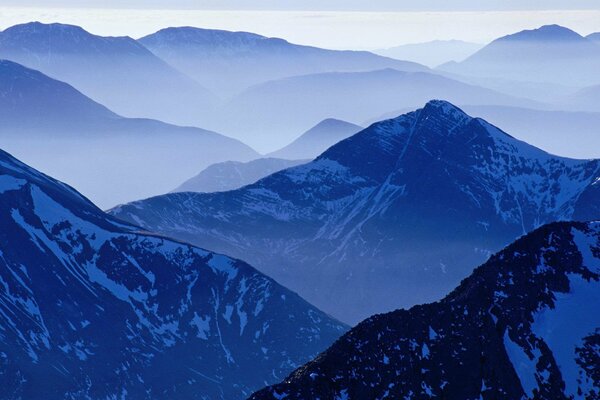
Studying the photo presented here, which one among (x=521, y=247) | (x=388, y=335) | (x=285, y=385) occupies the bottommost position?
(x=285, y=385)

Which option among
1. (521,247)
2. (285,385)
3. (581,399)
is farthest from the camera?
(521,247)

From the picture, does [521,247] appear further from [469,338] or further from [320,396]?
[320,396]

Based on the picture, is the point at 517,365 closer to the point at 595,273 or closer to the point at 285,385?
the point at 595,273

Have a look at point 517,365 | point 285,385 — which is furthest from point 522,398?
point 285,385

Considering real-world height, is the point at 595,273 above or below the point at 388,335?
above

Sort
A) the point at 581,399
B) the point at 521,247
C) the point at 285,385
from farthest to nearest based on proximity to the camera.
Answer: the point at 521,247
the point at 581,399
the point at 285,385

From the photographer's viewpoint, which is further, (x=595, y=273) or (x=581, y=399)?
(x=595, y=273)
